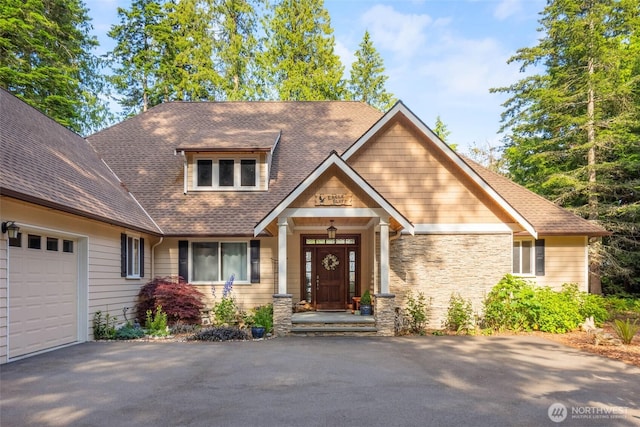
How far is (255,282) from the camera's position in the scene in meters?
13.4

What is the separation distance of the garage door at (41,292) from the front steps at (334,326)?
5.19 m

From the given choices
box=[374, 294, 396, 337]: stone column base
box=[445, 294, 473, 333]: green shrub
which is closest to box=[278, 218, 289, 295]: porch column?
box=[374, 294, 396, 337]: stone column base

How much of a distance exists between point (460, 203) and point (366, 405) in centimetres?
837

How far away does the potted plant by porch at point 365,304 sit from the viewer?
507 inches

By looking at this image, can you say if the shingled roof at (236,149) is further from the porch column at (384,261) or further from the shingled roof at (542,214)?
the porch column at (384,261)

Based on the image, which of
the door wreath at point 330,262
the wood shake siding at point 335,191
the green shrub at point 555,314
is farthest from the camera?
the door wreath at point 330,262

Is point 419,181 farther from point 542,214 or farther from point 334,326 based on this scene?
point 334,326

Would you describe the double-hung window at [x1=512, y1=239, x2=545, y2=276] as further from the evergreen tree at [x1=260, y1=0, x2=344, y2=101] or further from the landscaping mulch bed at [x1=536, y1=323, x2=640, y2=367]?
the evergreen tree at [x1=260, y1=0, x2=344, y2=101]

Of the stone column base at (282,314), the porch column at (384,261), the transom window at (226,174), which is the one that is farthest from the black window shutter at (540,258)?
the transom window at (226,174)

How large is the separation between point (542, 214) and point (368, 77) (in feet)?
56.8

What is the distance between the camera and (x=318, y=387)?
636 centimetres

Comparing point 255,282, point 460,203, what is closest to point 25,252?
point 255,282

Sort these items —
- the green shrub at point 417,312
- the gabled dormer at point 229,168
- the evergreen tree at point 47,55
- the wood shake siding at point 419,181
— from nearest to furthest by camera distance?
the green shrub at point 417,312 → the wood shake siding at point 419,181 → the gabled dormer at point 229,168 → the evergreen tree at point 47,55

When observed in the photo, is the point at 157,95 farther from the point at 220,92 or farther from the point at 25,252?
the point at 25,252
